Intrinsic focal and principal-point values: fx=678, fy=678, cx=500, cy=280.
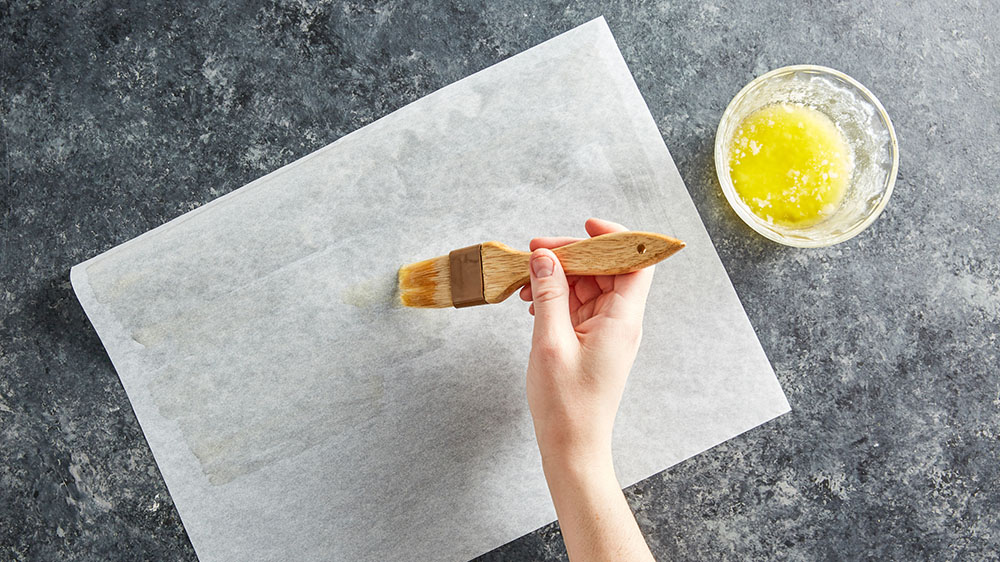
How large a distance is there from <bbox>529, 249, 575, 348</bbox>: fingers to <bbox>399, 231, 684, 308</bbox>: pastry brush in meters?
0.03

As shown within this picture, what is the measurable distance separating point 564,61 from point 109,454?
2.86 feet

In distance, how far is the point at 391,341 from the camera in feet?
3.21

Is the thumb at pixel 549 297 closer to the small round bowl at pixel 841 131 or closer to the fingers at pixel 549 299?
the fingers at pixel 549 299

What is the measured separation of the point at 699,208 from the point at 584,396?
0.36m

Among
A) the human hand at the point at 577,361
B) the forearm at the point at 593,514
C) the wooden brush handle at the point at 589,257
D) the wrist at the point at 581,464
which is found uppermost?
the wooden brush handle at the point at 589,257

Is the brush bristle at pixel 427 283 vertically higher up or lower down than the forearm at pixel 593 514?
higher up

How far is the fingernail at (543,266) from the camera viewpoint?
31.2 inches

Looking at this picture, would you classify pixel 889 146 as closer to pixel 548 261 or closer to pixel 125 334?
pixel 548 261

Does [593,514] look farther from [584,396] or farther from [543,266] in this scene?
[543,266]

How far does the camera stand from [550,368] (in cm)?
81

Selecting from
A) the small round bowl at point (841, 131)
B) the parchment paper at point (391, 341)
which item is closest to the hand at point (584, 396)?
the parchment paper at point (391, 341)

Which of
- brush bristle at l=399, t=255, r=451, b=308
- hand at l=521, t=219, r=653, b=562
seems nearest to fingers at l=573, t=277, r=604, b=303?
hand at l=521, t=219, r=653, b=562

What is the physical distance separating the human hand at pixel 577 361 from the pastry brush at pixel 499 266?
3 centimetres

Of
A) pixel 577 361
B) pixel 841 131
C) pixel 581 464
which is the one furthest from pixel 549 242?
pixel 841 131
